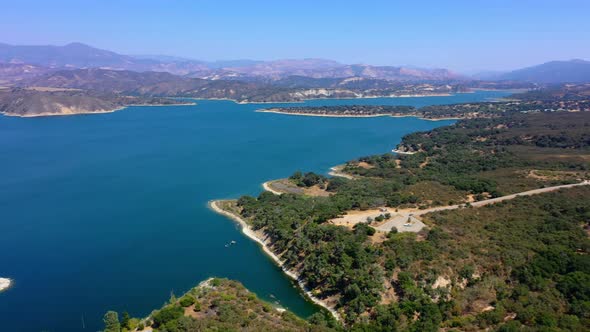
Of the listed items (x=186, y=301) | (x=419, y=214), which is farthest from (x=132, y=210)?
(x=419, y=214)

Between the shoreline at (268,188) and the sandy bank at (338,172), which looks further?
the sandy bank at (338,172)

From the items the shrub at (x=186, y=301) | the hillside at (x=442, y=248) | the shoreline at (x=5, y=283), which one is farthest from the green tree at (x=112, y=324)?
the hillside at (x=442, y=248)

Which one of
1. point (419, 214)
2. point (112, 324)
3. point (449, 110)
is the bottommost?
point (112, 324)

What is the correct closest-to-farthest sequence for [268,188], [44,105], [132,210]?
1. [132,210]
2. [268,188]
3. [44,105]

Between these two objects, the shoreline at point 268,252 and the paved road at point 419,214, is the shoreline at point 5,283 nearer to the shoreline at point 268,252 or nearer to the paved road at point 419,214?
the shoreline at point 268,252

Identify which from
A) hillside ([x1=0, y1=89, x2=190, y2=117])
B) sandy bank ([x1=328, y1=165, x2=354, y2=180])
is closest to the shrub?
sandy bank ([x1=328, y1=165, x2=354, y2=180])

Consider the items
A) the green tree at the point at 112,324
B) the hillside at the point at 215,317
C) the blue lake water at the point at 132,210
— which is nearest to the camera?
the hillside at the point at 215,317

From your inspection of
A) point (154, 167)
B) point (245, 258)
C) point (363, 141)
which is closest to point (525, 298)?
point (245, 258)

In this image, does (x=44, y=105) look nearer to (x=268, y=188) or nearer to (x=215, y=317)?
(x=268, y=188)
